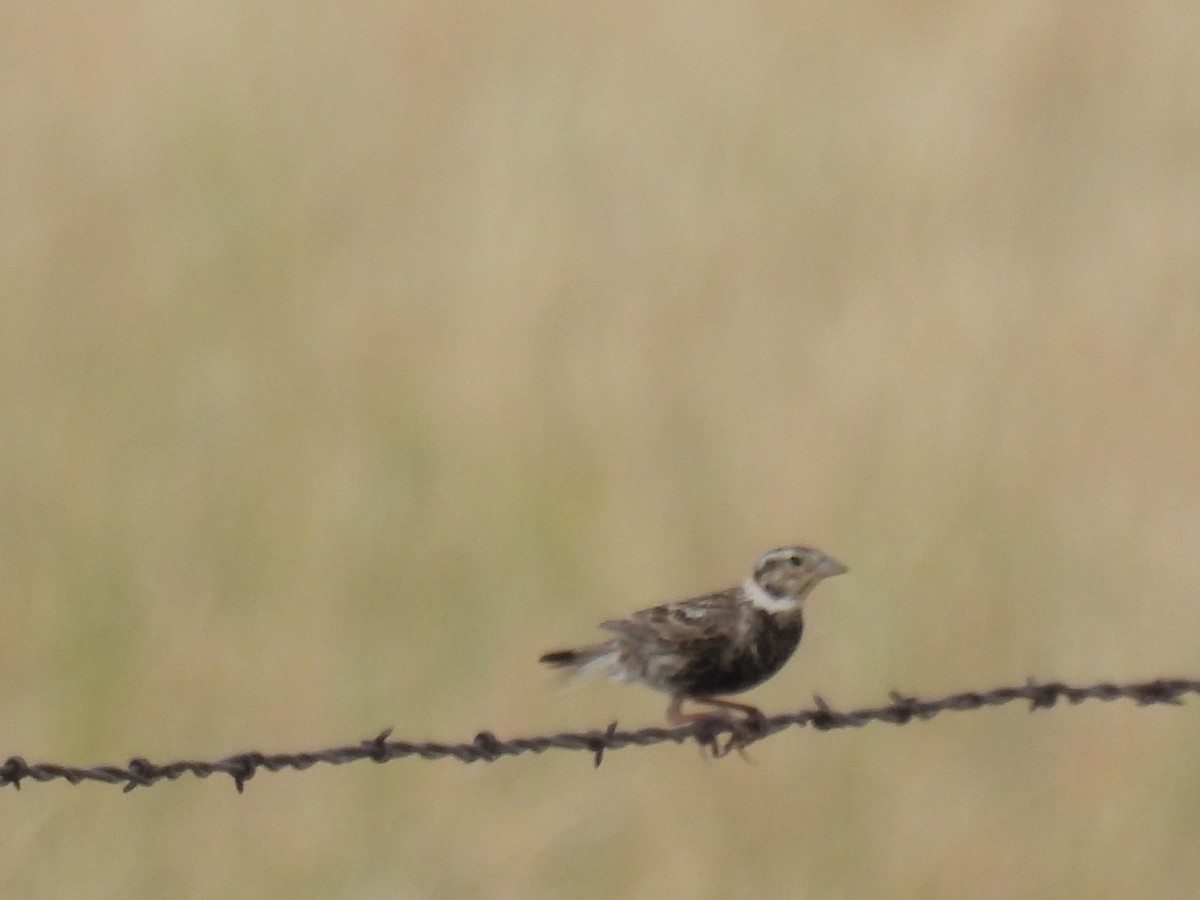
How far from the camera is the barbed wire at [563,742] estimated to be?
3.82 m

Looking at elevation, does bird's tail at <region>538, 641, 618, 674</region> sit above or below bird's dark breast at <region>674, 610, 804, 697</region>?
above

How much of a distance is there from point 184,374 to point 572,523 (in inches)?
73.1

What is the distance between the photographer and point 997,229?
938 centimetres

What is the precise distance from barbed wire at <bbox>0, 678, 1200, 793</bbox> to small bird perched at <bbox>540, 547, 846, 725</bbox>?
112mm

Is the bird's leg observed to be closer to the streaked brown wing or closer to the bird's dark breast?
the bird's dark breast

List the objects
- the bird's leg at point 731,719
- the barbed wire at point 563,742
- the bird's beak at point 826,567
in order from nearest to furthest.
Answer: the barbed wire at point 563,742 → the bird's leg at point 731,719 → the bird's beak at point 826,567

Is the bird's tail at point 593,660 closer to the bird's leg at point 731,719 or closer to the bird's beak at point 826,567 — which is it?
the bird's leg at point 731,719

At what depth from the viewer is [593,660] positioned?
4.57 m

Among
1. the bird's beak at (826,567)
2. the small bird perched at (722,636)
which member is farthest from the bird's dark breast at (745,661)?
the bird's beak at (826,567)

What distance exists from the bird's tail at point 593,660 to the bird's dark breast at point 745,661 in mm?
187

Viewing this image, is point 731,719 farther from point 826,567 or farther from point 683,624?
point 826,567

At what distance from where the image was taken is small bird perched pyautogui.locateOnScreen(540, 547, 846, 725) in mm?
4359

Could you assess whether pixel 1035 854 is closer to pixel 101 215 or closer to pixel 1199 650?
pixel 1199 650

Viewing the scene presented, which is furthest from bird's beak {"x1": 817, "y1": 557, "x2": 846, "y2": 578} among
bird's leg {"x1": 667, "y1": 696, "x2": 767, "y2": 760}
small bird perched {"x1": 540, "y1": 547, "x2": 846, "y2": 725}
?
bird's leg {"x1": 667, "y1": 696, "x2": 767, "y2": 760}
